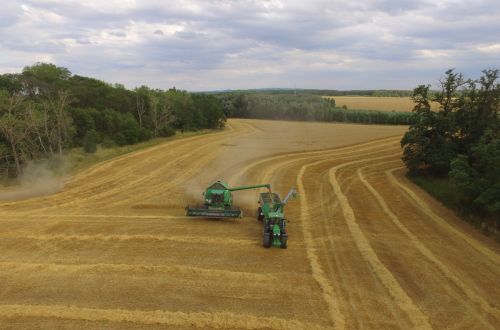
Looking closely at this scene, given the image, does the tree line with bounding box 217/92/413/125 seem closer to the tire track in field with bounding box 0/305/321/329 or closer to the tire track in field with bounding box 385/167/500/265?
the tire track in field with bounding box 385/167/500/265

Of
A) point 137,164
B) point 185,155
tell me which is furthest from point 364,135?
point 137,164

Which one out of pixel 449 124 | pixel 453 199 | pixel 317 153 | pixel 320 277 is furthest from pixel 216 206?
pixel 317 153

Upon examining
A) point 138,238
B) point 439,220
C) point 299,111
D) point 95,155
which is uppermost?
point 299,111

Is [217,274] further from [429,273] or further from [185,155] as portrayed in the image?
[185,155]

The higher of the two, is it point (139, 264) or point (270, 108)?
point (270, 108)

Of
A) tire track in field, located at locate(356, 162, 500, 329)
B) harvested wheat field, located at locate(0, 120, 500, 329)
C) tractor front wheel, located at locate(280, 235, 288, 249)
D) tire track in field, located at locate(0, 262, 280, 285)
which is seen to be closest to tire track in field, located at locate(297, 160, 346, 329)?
harvested wheat field, located at locate(0, 120, 500, 329)

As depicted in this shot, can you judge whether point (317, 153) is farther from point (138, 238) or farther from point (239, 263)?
point (239, 263)
